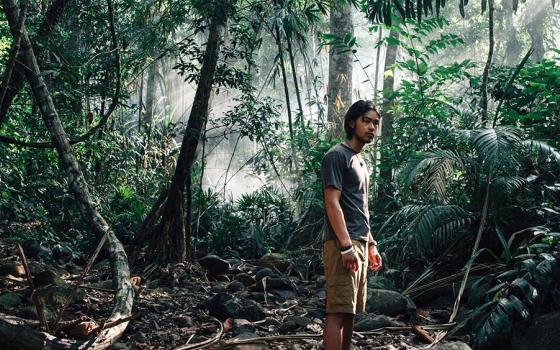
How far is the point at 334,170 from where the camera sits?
4.01 m

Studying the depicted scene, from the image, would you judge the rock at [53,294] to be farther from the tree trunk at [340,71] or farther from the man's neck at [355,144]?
the tree trunk at [340,71]

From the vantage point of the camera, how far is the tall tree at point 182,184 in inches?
314

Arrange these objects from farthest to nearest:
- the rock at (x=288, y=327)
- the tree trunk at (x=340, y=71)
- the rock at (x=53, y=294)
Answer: the tree trunk at (x=340, y=71) < the rock at (x=288, y=327) < the rock at (x=53, y=294)

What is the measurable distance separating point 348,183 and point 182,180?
13.8 ft

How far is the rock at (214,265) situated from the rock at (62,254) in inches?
71.6

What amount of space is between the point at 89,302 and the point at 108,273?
207cm

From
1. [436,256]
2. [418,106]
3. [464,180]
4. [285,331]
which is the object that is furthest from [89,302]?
[418,106]

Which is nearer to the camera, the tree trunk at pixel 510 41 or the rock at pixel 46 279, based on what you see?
the rock at pixel 46 279

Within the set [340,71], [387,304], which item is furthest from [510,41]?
[387,304]

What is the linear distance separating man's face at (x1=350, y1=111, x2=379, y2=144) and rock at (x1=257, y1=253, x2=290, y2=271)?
508cm

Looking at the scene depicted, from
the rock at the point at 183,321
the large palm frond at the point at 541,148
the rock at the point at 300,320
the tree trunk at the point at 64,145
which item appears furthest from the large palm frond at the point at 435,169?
the tree trunk at the point at 64,145

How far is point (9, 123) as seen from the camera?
299 inches

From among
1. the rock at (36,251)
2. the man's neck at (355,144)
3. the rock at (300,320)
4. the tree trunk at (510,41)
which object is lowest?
the rock at (300,320)

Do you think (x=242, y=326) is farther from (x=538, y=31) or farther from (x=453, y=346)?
(x=538, y=31)
